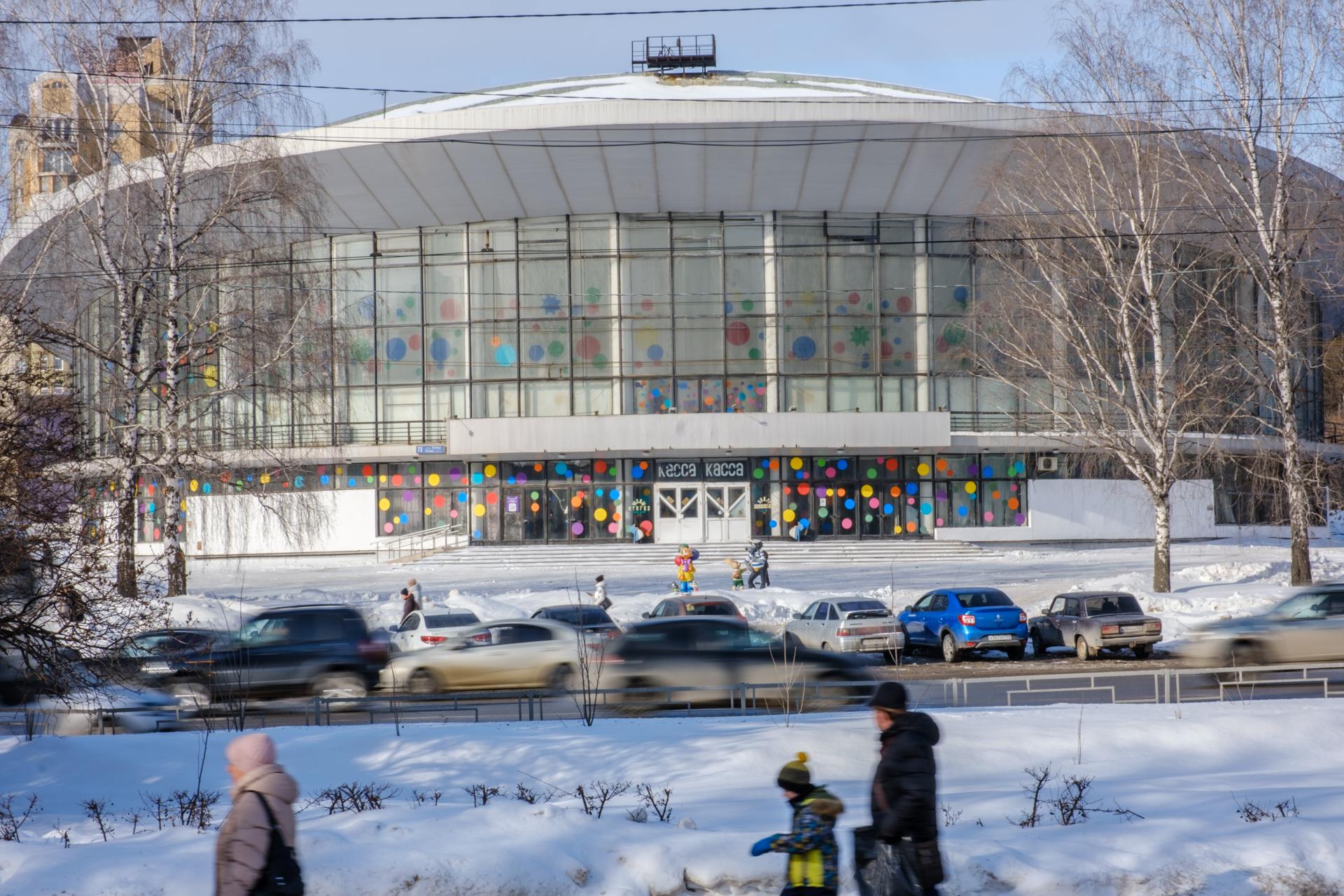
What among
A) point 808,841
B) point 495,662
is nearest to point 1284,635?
point 495,662

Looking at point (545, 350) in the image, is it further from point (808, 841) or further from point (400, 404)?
point (808, 841)

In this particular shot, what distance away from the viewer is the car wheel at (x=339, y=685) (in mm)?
19016

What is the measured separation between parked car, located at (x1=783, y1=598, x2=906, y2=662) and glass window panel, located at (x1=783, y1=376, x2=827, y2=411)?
80.1 feet

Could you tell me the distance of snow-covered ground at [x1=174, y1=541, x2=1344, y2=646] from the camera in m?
29.0

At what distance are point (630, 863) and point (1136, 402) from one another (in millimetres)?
26346

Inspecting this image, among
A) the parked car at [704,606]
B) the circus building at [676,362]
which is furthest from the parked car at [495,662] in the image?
the circus building at [676,362]

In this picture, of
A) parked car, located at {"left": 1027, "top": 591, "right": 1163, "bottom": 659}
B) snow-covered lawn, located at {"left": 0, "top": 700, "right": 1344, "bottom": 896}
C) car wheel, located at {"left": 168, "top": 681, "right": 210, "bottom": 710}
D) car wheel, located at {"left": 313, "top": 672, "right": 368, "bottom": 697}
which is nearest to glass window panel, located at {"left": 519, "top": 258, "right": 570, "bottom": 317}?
parked car, located at {"left": 1027, "top": 591, "right": 1163, "bottom": 659}

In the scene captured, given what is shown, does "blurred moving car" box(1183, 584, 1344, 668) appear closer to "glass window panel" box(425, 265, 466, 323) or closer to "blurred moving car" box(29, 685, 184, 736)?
"blurred moving car" box(29, 685, 184, 736)

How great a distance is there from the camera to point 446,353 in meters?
49.9

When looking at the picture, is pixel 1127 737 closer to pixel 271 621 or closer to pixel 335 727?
pixel 335 727

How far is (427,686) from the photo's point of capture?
19.3 m

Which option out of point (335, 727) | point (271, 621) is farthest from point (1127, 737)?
point (271, 621)

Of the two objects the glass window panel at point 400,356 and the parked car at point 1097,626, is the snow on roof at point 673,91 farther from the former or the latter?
the parked car at point 1097,626

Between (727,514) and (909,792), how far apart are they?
143 ft
